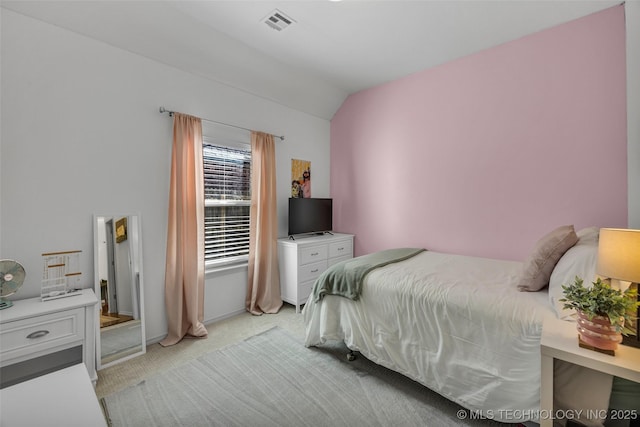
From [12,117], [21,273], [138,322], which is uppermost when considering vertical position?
[12,117]

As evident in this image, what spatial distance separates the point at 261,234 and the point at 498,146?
2705 millimetres

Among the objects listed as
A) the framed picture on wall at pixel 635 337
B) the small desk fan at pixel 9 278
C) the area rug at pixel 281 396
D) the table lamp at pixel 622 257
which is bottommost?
the area rug at pixel 281 396

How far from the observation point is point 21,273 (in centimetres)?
177

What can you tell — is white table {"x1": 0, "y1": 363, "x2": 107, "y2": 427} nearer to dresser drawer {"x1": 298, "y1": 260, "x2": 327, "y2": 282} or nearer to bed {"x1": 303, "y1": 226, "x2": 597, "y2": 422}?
bed {"x1": 303, "y1": 226, "x2": 597, "y2": 422}

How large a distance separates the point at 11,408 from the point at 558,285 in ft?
8.59

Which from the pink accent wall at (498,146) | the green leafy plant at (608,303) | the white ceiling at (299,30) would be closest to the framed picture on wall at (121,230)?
the white ceiling at (299,30)

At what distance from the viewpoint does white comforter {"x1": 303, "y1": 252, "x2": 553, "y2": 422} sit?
1445 mm

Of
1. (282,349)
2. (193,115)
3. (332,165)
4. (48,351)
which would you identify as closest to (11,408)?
(48,351)

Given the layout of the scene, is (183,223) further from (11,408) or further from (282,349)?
(11,408)

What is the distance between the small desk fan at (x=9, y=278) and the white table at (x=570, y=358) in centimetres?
301

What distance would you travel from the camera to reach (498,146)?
2758mm

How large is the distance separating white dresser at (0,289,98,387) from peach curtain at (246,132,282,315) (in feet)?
4.91

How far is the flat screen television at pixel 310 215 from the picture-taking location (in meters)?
3.47

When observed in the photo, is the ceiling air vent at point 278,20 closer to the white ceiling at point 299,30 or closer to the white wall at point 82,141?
the white ceiling at point 299,30
